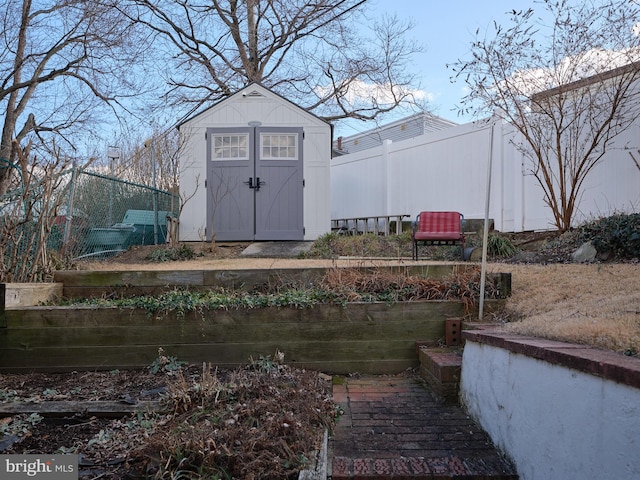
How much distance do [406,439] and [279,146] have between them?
659cm

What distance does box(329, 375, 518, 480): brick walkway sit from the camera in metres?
2.22

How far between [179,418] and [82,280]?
2299 millimetres

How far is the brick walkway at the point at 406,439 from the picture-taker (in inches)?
87.4

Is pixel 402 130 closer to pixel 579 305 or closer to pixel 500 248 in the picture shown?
pixel 500 248

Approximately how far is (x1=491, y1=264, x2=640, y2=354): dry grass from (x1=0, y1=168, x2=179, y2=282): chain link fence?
3990 mm

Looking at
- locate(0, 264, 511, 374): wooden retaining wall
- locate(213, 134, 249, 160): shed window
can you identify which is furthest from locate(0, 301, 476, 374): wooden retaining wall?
locate(213, 134, 249, 160): shed window

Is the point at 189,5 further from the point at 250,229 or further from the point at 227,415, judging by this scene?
the point at 227,415

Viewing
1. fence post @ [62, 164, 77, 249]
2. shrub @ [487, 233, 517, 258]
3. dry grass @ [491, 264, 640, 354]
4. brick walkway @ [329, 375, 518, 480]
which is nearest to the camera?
dry grass @ [491, 264, 640, 354]

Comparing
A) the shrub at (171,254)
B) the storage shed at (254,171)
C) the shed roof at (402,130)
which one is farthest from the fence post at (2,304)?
the shed roof at (402,130)

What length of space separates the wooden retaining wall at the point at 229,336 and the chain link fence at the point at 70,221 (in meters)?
0.82

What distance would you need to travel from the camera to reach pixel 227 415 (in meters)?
2.45

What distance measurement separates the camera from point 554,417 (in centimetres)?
189

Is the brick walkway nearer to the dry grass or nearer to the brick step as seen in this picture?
the brick step

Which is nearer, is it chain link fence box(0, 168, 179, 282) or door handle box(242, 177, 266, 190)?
chain link fence box(0, 168, 179, 282)
